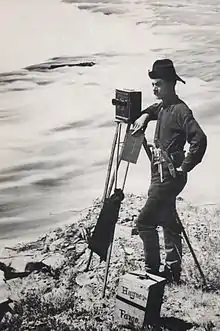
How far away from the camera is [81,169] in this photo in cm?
201

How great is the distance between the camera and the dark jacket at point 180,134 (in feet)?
6.30

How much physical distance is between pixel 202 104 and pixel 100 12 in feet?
1.47

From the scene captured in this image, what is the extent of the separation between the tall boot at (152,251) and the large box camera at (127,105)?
361 millimetres

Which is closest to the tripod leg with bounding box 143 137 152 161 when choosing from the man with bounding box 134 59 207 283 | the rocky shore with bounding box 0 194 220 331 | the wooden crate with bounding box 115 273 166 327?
the man with bounding box 134 59 207 283

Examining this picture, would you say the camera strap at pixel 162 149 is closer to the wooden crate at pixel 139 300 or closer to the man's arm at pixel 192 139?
the man's arm at pixel 192 139

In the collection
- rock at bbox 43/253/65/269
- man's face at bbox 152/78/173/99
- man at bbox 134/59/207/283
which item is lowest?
rock at bbox 43/253/65/269

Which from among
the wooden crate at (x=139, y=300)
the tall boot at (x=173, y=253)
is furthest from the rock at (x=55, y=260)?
the tall boot at (x=173, y=253)

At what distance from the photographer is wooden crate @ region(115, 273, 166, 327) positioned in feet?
6.24

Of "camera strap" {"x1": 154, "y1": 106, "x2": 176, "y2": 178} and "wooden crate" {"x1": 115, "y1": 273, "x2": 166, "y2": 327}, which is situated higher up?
"camera strap" {"x1": 154, "y1": 106, "x2": 176, "y2": 178}

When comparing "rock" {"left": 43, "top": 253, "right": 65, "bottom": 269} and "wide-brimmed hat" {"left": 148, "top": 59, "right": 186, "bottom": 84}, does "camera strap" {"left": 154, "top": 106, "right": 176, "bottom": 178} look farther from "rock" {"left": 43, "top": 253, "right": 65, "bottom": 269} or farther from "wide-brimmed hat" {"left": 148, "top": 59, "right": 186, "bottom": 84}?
"rock" {"left": 43, "top": 253, "right": 65, "bottom": 269}

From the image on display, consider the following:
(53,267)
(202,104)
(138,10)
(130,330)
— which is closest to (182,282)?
(130,330)

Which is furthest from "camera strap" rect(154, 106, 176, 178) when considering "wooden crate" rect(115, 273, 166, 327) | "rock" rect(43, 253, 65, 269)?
"rock" rect(43, 253, 65, 269)

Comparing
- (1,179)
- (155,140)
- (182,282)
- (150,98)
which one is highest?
(150,98)

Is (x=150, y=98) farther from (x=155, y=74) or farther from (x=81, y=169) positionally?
(x=81, y=169)
